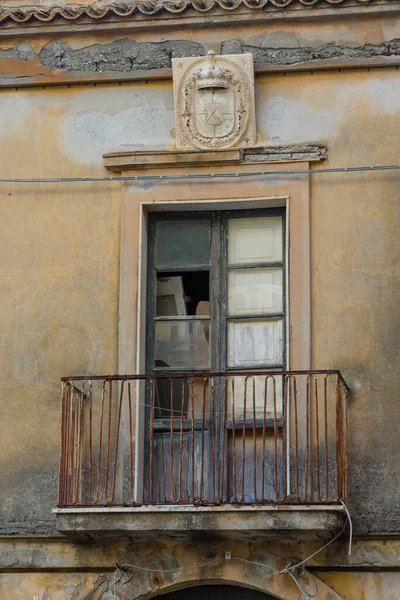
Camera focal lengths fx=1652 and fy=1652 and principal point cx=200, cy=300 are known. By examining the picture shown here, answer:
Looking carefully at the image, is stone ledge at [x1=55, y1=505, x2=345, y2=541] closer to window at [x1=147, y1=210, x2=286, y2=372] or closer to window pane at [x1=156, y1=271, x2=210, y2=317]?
window at [x1=147, y1=210, x2=286, y2=372]

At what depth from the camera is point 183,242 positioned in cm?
1309

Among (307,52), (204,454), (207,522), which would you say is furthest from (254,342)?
(307,52)

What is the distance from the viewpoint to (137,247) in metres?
12.8

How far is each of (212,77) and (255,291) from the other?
1.70 meters

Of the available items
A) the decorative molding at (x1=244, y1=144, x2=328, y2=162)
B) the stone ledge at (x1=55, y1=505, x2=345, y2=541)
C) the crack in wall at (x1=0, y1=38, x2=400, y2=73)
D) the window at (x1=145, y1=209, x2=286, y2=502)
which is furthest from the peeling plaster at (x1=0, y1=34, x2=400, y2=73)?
the stone ledge at (x1=55, y1=505, x2=345, y2=541)

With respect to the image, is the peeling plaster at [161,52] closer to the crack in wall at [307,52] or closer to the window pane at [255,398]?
the crack in wall at [307,52]

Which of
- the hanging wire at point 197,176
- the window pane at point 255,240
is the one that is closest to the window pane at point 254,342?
the window pane at point 255,240

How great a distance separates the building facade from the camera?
39.8 ft

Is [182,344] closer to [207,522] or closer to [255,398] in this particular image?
[255,398]

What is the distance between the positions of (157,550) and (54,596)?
2.76ft

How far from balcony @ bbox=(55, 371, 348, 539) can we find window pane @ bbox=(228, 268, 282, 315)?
570mm

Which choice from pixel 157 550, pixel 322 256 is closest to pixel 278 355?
pixel 322 256

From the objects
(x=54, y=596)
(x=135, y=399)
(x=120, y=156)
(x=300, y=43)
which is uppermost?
(x=300, y=43)

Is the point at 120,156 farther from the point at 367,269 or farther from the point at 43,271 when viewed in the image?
the point at 367,269
